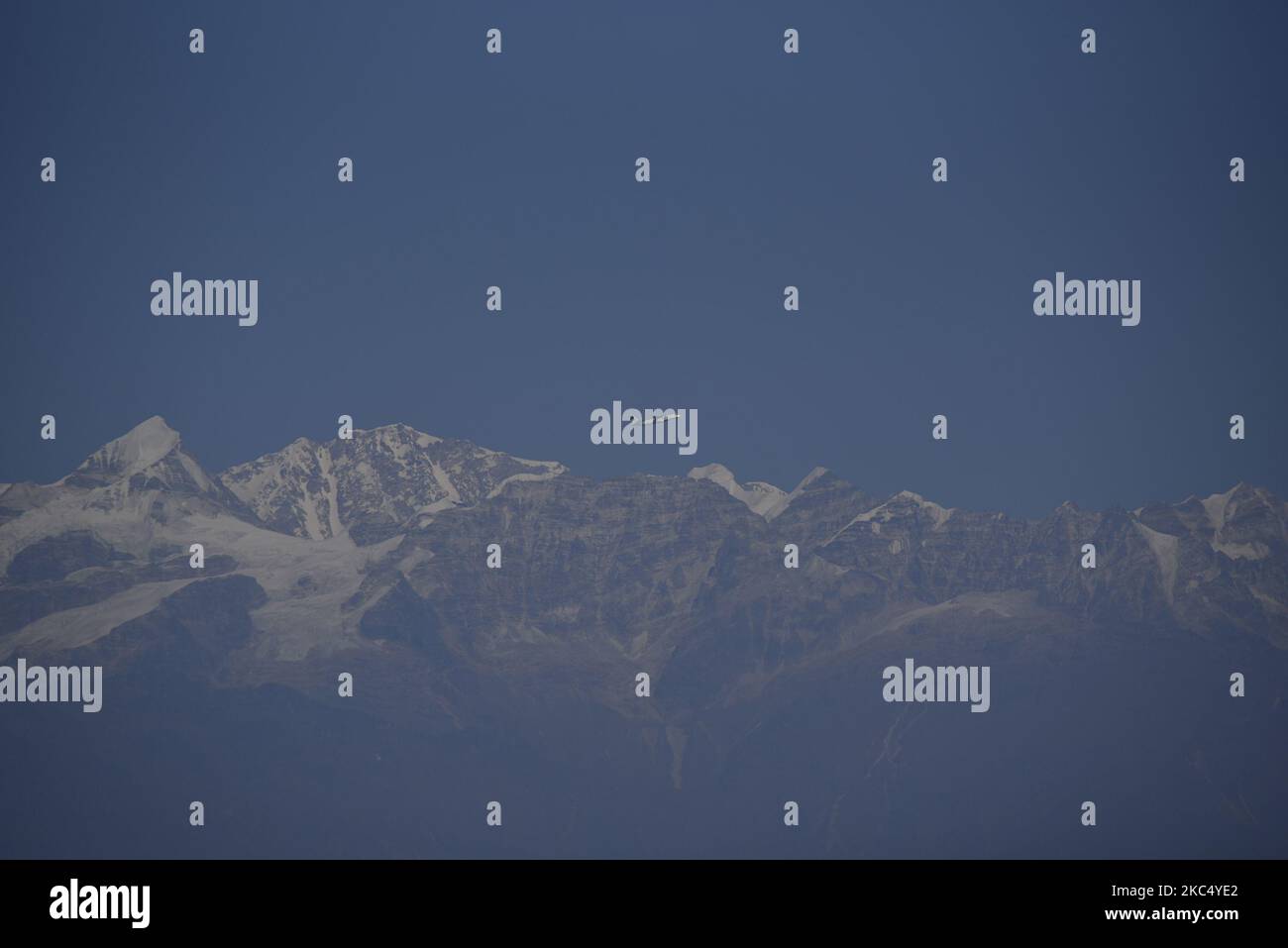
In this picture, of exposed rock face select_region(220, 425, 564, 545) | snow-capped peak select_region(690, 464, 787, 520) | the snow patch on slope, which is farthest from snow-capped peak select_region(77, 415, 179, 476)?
the snow patch on slope

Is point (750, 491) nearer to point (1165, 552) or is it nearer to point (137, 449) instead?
point (1165, 552)

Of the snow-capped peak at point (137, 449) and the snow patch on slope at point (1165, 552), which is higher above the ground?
the snow-capped peak at point (137, 449)

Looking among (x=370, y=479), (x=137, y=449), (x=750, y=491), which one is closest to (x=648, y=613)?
(x=750, y=491)

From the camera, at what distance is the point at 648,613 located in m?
28.4

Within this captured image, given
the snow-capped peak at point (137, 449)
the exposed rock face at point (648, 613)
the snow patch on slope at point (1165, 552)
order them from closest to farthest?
the snow-capped peak at point (137, 449) → the exposed rock face at point (648, 613) → the snow patch on slope at point (1165, 552)

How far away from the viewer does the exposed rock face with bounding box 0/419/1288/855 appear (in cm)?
2703

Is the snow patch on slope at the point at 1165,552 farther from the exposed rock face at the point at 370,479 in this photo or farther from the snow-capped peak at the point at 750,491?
the exposed rock face at the point at 370,479

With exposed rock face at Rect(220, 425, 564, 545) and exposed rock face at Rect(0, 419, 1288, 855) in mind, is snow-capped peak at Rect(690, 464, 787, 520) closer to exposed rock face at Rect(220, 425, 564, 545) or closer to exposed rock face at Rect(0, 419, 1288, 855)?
exposed rock face at Rect(0, 419, 1288, 855)

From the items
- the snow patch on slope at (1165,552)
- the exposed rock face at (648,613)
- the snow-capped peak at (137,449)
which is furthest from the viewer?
the snow patch on slope at (1165,552)

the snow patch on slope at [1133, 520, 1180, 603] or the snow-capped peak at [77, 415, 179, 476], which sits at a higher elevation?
the snow-capped peak at [77, 415, 179, 476]

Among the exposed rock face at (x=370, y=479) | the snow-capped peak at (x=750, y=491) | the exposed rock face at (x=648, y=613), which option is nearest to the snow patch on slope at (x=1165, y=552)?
the exposed rock face at (x=648, y=613)

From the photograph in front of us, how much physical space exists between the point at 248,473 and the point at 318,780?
4.77m

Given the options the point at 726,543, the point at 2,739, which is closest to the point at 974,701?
the point at 726,543

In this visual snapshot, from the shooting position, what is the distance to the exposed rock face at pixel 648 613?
27031 mm
